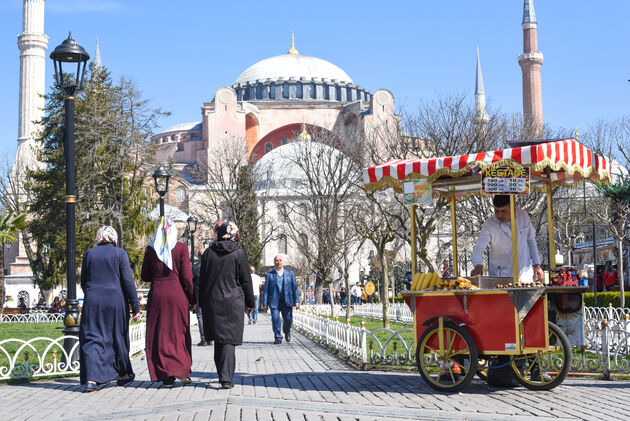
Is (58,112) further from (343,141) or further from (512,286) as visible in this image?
(512,286)

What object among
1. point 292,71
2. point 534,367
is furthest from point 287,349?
point 292,71

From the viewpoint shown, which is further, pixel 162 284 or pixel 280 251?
pixel 280 251

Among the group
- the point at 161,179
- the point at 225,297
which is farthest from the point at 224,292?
the point at 161,179

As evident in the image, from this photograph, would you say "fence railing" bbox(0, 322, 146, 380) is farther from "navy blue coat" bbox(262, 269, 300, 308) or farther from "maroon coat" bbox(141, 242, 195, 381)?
"navy blue coat" bbox(262, 269, 300, 308)

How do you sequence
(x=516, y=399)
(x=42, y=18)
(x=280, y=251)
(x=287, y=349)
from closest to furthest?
(x=516, y=399), (x=287, y=349), (x=42, y=18), (x=280, y=251)

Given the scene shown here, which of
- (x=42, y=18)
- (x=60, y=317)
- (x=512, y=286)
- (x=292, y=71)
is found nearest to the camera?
(x=512, y=286)

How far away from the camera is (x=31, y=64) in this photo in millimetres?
54562

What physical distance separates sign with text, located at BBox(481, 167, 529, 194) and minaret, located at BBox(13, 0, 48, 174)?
50.3m

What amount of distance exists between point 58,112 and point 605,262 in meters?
24.4

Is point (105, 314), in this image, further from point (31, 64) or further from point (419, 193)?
point (31, 64)

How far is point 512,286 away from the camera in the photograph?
7.23 metres

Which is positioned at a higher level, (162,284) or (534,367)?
(162,284)

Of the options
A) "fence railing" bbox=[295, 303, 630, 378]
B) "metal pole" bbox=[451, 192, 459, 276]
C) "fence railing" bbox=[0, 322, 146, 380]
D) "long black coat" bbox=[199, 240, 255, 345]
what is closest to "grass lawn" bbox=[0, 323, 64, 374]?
"fence railing" bbox=[0, 322, 146, 380]

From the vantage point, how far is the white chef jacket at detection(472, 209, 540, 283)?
7.75 m
